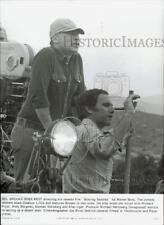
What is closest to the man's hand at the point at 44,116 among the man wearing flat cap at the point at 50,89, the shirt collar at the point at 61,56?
the man wearing flat cap at the point at 50,89

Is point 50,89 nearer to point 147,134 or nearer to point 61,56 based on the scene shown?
point 61,56

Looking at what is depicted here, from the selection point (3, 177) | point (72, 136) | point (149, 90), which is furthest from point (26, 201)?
point (149, 90)

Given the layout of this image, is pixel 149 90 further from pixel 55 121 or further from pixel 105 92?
pixel 55 121

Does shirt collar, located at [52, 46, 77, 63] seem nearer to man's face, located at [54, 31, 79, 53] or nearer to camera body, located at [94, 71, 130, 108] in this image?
man's face, located at [54, 31, 79, 53]

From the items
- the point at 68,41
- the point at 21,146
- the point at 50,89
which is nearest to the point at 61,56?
the point at 68,41

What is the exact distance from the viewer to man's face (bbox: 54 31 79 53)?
9.66ft

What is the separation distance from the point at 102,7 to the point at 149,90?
2.03 feet

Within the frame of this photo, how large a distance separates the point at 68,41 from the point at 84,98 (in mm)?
398

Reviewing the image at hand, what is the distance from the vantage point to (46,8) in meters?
2.91

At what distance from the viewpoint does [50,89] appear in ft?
9.70

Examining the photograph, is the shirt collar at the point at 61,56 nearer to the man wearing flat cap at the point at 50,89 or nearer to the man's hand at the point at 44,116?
the man wearing flat cap at the point at 50,89

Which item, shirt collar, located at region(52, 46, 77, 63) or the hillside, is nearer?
the hillside

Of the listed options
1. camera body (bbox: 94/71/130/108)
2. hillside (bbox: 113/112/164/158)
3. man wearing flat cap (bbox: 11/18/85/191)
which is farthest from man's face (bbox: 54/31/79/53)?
hillside (bbox: 113/112/164/158)

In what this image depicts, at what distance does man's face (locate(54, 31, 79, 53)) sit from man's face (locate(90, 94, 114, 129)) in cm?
37
